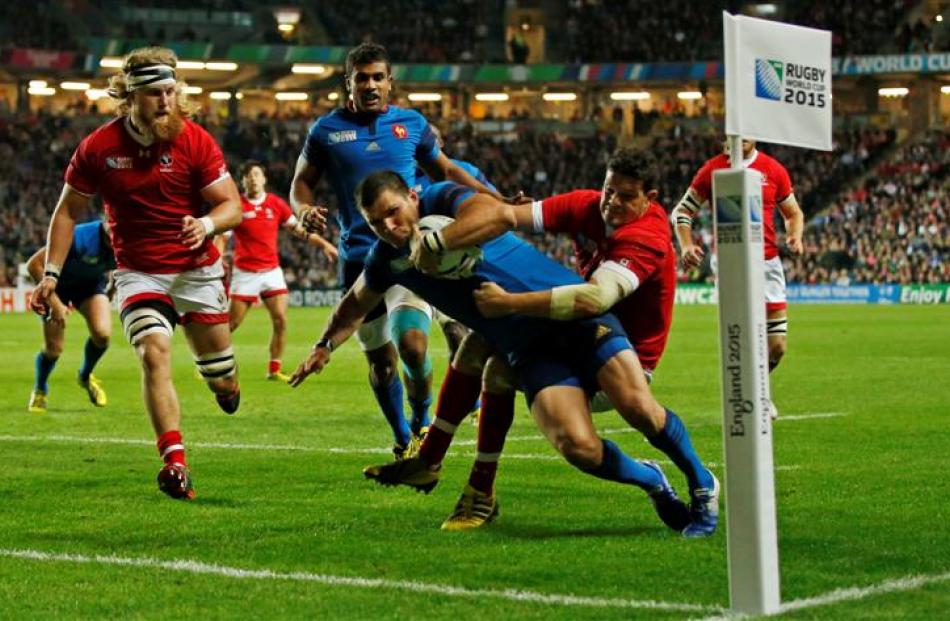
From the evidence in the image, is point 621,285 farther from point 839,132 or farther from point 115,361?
point 839,132

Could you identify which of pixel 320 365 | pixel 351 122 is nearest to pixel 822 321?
pixel 351 122

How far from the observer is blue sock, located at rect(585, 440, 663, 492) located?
25.5 feet

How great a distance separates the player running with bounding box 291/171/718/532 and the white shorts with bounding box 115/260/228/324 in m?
2.30

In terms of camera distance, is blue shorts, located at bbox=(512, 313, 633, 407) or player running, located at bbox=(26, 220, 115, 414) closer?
blue shorts, located at bbox=(512, 313, 633, 407)

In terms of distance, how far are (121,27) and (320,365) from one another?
59722mm

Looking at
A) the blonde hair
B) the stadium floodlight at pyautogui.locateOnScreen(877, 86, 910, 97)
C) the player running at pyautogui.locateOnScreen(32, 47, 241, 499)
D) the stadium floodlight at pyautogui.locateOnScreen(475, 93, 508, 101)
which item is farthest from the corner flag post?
the stadium floodlight at pyautogui.locateOnScreen(475, 93, 508, 101)

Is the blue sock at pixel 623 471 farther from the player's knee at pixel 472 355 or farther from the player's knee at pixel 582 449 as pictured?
the player's knee at pixel 472 355

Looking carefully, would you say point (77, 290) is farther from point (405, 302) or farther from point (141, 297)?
point (141, 297)

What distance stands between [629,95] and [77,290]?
187 ft

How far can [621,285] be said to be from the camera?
7.70m

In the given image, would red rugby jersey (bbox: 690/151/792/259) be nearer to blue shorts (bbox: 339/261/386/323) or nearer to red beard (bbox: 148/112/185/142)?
blue shorts (bbox: 339/261/386/323)

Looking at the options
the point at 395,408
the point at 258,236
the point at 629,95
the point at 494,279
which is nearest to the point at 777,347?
the point at 395,408

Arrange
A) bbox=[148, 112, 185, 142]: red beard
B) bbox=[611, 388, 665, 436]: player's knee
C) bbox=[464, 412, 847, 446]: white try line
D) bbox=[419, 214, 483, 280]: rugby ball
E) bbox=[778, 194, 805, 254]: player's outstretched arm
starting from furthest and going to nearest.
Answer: bbox=[778, 194, 805, 254]: player's outstretched arm, bbox=[464, 412, 847, 446]: white try line, bbox=[148, 112, 185, 142]: red beard, bbox=[611, 388, 665, 436]: player's knee, bbox=[419, 214, 483, 280]: rugby ball

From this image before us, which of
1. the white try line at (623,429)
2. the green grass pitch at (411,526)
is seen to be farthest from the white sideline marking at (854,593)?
the white try line at (623,429)
